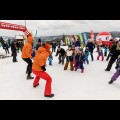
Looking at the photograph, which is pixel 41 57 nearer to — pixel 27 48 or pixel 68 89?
pixel 68 89

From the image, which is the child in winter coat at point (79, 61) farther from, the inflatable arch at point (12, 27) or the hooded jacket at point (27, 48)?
the inflatable arch at point (12, 27)

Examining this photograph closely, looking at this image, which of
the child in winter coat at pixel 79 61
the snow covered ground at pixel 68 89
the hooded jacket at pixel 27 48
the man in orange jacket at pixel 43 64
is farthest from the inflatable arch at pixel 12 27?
the man in orange jacket at pixel 43 64

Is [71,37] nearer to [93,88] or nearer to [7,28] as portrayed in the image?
[7,28]

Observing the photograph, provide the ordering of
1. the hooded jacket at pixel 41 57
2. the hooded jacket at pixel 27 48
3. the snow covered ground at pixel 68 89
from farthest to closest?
the hooded jacket at pixel 27 48 < the snow covered ground at pixel 68 89 < the hooded jacket at pixel 41 57

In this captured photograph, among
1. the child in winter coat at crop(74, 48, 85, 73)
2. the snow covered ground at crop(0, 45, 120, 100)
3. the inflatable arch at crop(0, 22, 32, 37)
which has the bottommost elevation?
the snow covered ground at crop(0, 45, 120, 100)

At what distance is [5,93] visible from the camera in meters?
5.23

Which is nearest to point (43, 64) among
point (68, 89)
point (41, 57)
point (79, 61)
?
point (41, 57)

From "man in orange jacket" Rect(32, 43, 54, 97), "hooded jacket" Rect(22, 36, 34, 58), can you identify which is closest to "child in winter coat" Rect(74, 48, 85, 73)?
"hooded jacket" Rect(22, 36, 34, 58)

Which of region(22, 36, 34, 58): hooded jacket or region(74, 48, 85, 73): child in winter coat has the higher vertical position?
region(22, 36, 34, 58): hooded jacket

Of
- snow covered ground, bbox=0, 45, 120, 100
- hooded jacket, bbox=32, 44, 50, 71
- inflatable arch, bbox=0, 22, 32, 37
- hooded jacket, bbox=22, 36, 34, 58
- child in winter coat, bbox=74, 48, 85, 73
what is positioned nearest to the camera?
hooded jacket, bbox=32, 44, 50, 71

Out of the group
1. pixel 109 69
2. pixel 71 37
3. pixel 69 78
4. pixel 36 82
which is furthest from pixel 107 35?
pixel 36 82

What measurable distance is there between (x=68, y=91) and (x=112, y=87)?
1.57m

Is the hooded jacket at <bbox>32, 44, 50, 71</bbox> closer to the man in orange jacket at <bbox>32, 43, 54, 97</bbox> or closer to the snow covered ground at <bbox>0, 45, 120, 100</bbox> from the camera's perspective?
the man in orange jacket at <bbox>32, 43, 54, 97</bbox>
